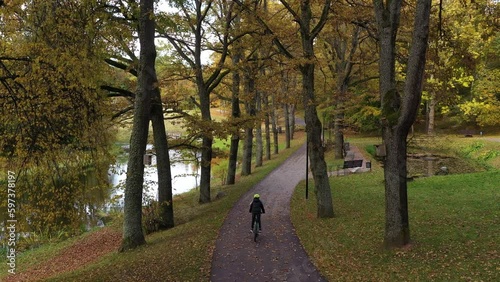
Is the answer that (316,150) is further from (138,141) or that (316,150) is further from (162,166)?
(162,166)

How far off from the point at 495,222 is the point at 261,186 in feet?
39.3

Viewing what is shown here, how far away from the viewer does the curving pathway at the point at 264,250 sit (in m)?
8.78

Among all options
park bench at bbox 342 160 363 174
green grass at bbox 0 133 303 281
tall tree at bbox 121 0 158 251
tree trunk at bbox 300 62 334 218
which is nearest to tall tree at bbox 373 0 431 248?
tree trunk at bbox 300 62 334 218

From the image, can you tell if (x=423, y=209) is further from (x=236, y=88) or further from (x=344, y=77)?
(x=344, y=77)

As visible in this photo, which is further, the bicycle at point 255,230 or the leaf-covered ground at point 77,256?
the leaf-covered ground at point 77,256

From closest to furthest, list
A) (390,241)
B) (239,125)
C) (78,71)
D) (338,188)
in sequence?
(78,71)
(390,241)
(239,125)
(338,188)

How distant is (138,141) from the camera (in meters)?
12.1

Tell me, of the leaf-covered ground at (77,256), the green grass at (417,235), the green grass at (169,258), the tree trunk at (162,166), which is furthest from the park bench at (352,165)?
the leaf-covered ground at (77,256)

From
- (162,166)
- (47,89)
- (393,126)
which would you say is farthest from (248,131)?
(47,89)

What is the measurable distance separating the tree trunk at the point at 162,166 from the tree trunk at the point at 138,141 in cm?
217

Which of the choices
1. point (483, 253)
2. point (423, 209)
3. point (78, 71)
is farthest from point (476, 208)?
point (78, 71)

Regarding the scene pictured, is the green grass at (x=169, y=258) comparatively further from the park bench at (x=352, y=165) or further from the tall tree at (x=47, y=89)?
the park bench at (x=352, y=165)

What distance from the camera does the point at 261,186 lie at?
804 inches

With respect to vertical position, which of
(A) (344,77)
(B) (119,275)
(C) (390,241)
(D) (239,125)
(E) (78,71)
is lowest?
(B) (119,275)
